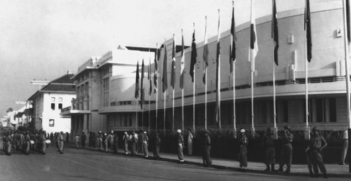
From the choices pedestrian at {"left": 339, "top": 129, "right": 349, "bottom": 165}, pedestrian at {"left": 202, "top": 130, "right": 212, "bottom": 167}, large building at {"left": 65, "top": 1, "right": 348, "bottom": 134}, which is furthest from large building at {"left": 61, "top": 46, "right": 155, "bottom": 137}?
pedestrian at {"left": 339, "top": 129, "right": 349, "bottom": 165}

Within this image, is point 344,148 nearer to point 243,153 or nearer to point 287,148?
point 287,148

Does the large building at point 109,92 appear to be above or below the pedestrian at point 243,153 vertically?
above

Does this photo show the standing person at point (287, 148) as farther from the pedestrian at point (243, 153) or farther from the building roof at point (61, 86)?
the building roof at point (61, 86)

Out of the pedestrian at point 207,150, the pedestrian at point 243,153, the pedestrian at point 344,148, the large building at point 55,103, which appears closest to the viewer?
the pedestrian at point 243,153

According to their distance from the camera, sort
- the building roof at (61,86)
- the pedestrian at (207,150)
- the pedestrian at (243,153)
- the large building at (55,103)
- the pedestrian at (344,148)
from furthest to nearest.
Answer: the building roof at (61,86) < the large building at (55,103) < the pedestrian at (207,150) < the pedestrian at (344,148) < the pedestrian at (243,153)

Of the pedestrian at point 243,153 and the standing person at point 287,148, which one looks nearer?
the standing person at point 287,148

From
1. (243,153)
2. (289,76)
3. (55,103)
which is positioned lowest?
(243,153)

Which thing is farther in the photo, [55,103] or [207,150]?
[55,103]

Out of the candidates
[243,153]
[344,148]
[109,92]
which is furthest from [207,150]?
[109,92]

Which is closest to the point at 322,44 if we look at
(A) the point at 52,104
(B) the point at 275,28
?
(B) the point at 275,28

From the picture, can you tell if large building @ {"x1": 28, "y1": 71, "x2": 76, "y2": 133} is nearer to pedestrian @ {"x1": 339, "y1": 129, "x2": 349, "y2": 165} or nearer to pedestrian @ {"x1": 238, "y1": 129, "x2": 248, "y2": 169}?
pedestrian @ {"x1": 238, "y1": 129, "x2": 248, "y2": 169}

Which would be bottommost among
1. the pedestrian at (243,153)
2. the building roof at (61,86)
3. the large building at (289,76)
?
the pedestrian at (243,153)

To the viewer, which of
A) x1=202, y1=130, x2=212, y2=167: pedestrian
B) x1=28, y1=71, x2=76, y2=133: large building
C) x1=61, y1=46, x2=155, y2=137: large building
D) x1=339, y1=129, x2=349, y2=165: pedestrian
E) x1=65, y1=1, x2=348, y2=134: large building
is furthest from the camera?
x1=28, y1=71, x2=76, y2=133: large building

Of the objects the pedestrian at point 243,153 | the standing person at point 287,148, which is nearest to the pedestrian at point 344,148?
the standing person at point 287,148
